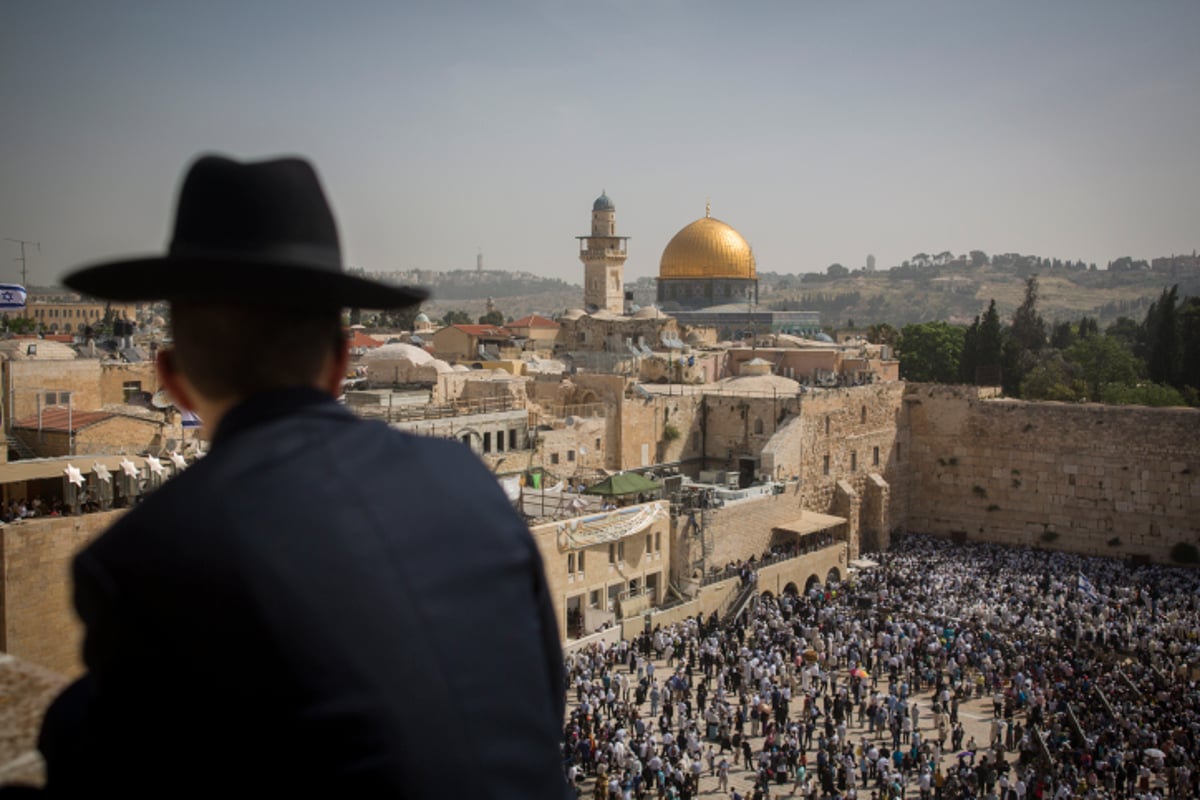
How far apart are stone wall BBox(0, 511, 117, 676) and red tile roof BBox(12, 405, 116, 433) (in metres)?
4.82

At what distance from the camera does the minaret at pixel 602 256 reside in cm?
5175

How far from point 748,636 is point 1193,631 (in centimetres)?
965

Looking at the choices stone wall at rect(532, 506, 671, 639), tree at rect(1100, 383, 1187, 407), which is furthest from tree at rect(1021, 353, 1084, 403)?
stone wall at rect(532, 506, 671, 639)

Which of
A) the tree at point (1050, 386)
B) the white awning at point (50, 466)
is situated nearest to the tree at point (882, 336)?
the tree at point (1050, 386)

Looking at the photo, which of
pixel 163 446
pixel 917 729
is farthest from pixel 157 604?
pixel 163 446

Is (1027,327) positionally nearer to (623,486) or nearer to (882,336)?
(882,336)

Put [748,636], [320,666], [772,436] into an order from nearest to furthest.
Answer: [320,666], [748,636], [772,436]

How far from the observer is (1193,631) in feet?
72.2

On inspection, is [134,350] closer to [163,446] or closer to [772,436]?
[163,446]

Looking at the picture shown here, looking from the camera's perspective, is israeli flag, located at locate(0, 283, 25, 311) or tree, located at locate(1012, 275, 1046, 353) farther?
tree, located at locate(1012, 275, 1046, 353)

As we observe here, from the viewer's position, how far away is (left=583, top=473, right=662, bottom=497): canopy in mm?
21984

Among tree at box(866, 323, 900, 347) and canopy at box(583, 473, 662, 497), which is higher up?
tree at box(866, 323, 900, 347)

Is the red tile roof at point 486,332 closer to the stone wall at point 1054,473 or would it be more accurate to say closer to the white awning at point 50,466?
the stone wall at point 1054,473

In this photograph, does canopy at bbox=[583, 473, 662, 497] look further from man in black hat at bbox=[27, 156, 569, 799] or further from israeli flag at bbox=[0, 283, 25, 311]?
man in black hat at bbox=[27, 156, 569, 799]
